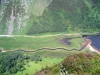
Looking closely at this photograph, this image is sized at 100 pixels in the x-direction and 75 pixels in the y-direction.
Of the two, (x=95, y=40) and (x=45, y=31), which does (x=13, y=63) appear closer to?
(x=45, y=31)

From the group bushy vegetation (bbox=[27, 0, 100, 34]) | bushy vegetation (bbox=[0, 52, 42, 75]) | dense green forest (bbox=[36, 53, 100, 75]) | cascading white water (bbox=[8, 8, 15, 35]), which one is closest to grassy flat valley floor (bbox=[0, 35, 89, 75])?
cascading white water (bbox=[8, 8, 15, 35])

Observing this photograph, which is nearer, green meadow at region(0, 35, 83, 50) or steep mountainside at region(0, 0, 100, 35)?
green meadow at region(0, 35, 83, 50)

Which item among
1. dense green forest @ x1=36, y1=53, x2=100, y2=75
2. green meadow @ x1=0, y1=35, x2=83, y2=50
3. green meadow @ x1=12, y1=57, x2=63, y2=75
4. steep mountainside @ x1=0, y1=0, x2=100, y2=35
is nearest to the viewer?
dense green forest @ x1=36, y1=53, x2=100, y2=75

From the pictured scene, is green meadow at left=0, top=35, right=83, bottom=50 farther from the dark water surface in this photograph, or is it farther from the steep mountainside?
the dark water surface

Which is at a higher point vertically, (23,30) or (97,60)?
(97,60)

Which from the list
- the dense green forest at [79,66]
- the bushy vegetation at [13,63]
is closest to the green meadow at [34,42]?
the bushy vegetation at [13,63]

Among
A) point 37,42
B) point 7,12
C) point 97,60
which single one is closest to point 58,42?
point 37,42

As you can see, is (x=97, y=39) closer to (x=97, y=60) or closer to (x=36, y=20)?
(x=36, y=20)

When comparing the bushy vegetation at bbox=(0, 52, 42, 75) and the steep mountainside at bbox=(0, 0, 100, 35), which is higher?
the steep mountainside at bbox=(0, 0, 100, 35)
